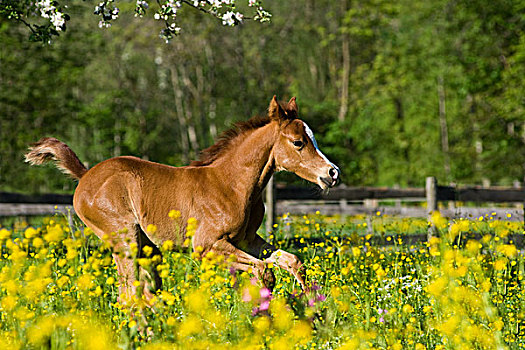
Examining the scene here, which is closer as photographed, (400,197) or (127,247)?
(127,247)

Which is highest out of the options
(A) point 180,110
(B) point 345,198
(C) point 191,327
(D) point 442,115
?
(A) point 180,110

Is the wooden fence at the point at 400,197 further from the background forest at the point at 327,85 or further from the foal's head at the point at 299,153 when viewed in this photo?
the background forest at the point at 327,85

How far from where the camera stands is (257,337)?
298cm

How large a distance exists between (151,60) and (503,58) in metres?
20.5

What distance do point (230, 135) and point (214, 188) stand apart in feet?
1.99

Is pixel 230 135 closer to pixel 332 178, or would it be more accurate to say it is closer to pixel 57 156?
pixel 332 178

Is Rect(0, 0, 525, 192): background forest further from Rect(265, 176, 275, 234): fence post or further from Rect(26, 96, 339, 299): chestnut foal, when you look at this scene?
Rect(26, 96, 339, 299): chestnut foal

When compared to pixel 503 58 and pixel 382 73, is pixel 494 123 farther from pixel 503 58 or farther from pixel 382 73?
pixel 382 73

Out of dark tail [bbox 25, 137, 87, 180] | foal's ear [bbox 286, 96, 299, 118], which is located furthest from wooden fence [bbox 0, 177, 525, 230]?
dark tail [bbox 25, 137, 87, 180]

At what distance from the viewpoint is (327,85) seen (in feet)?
115

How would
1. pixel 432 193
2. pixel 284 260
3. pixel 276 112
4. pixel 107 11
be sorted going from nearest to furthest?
1. pixel 284 260
2. pixel 276 112
3. pixel 107 11
4. pixel 432 193

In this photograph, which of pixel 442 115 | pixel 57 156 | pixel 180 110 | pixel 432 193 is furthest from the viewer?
pixel 180 110

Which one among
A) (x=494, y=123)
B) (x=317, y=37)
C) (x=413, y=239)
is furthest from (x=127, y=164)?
(x=317, y=37)

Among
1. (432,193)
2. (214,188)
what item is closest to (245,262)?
(214,188)
